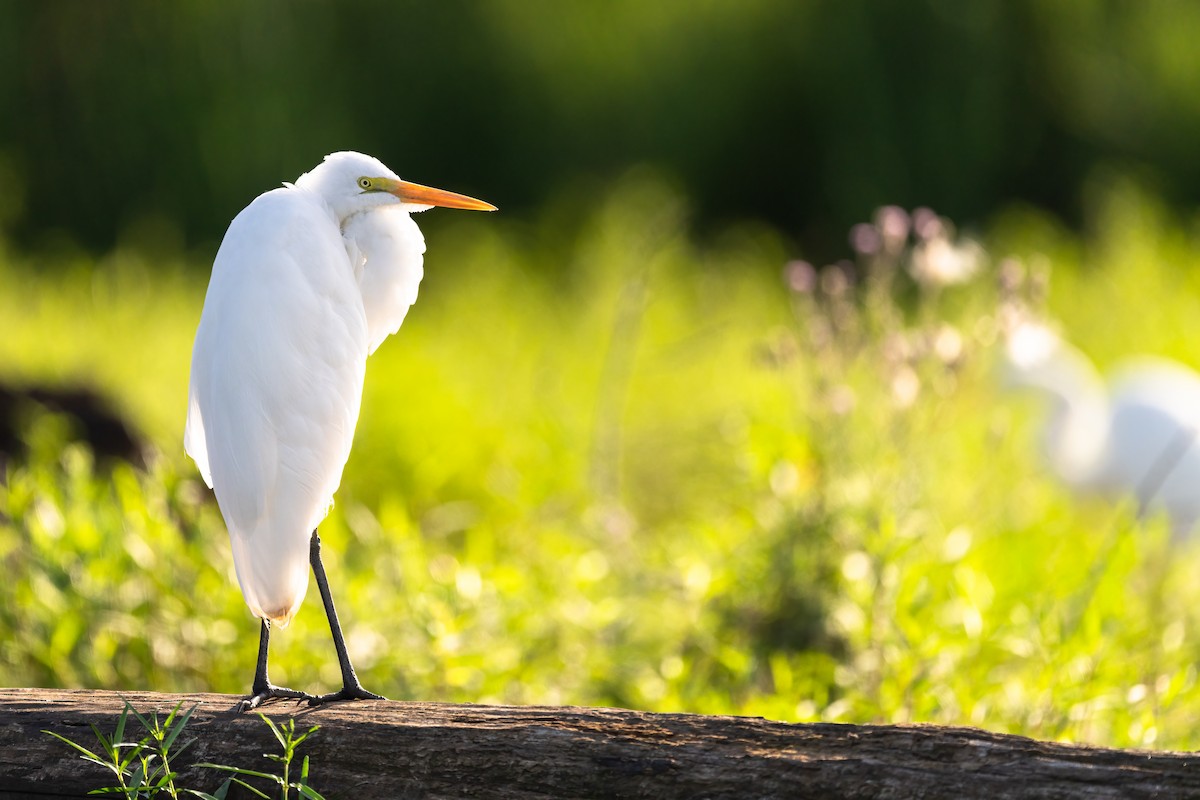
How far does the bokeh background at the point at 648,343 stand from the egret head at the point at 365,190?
793mm

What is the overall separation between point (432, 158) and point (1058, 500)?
21.3 feet

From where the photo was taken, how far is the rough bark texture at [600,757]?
1334 millimetres

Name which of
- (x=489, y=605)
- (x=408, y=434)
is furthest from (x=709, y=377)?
(x=489, y=605)

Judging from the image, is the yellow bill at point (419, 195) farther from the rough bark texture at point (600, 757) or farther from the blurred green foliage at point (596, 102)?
the blurred green foliage at point (596, 102)

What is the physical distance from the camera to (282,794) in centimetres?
144

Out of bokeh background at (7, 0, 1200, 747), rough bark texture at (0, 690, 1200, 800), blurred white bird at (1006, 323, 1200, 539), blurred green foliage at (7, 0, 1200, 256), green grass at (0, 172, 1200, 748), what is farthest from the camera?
blurred green foliage at (7, 0, 1200, 256)

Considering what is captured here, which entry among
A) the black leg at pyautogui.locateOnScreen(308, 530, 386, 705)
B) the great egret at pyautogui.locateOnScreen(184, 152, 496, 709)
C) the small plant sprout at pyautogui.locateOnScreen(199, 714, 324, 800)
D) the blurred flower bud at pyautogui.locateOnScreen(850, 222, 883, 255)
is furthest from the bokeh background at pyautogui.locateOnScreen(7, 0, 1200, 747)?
the small plant sprout at pyautogui.locateOnScreen(199, 714, 324, 800)

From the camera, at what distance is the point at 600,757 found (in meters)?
1.41

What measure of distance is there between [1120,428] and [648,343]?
81.1 inches

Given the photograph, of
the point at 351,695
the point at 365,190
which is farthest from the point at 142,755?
the point at 365,190

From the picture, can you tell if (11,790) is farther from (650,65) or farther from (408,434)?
(650,65)

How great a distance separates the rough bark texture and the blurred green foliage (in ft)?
23.2

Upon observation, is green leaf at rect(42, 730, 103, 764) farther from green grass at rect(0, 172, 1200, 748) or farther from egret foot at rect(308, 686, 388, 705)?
green grass at rect(0, 172, 1200, 748)

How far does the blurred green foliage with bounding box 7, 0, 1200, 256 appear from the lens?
27.8ft
